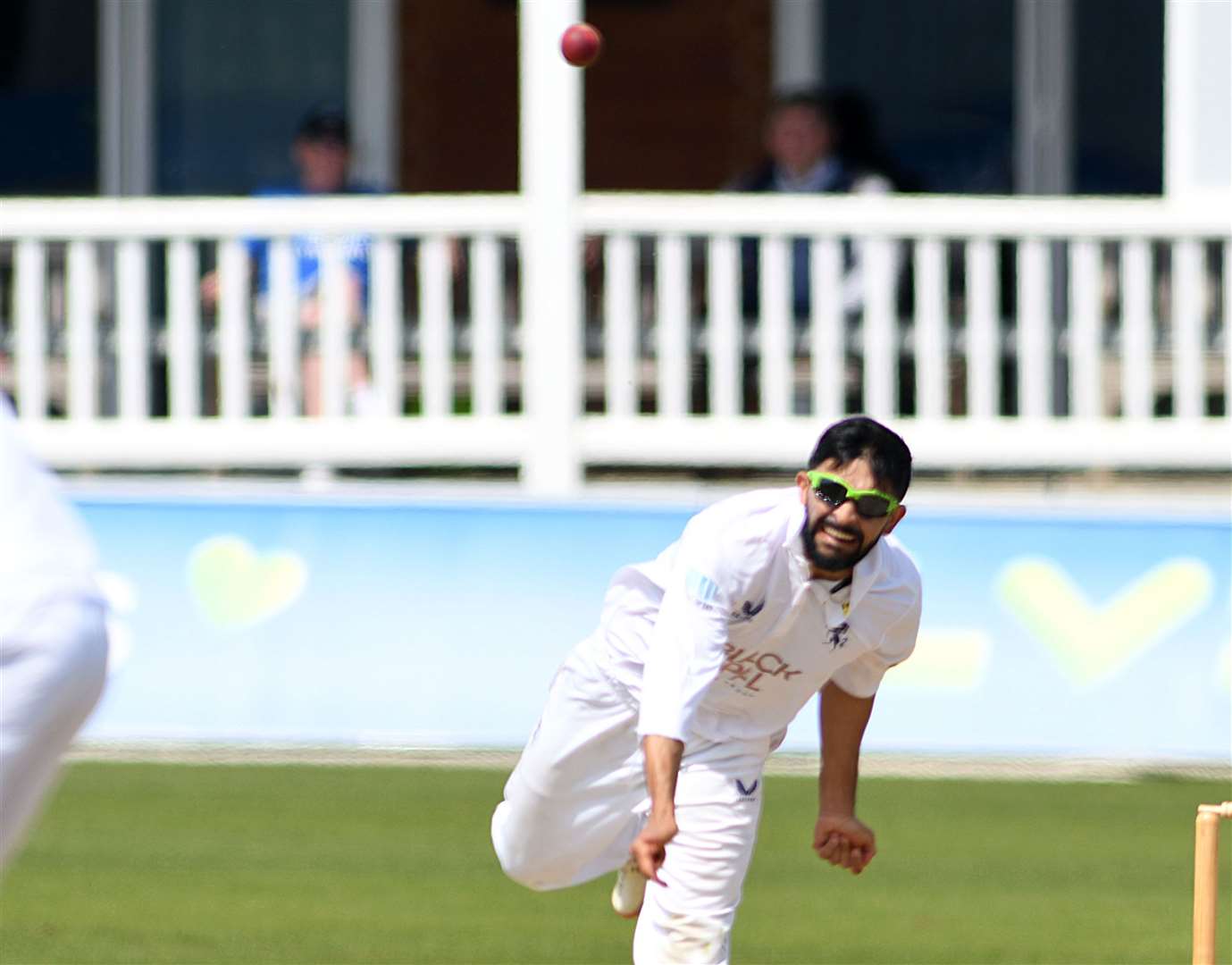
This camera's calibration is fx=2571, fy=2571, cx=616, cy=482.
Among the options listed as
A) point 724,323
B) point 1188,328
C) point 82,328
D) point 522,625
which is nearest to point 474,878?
point 522,625

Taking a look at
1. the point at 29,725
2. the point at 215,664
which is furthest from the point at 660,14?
the point at 29,725

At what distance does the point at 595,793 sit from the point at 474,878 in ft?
6.86

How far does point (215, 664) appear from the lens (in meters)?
10.8

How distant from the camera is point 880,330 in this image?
11375 millimetres

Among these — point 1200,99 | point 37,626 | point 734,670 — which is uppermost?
point 1200,99

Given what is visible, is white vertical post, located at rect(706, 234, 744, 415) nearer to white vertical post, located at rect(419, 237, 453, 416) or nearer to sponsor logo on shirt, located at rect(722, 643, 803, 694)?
white vertical post, located at rect(419, 237, 453, 416)

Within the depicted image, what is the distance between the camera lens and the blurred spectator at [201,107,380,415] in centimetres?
1167

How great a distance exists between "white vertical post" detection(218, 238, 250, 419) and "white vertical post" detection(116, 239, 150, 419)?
348 mm

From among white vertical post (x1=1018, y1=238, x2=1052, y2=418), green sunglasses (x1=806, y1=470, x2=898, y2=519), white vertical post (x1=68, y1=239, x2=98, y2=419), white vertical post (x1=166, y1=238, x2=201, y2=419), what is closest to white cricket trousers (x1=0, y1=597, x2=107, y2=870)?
green sunglasses (x1=806, y1=470, x2=898, y2=519)

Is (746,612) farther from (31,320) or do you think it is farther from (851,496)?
(31,320)

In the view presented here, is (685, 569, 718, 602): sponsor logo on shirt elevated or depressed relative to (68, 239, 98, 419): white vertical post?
depressed

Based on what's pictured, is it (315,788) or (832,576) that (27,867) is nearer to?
(315,788)

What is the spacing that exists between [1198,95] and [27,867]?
6.26m

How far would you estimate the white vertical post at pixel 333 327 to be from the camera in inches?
449
